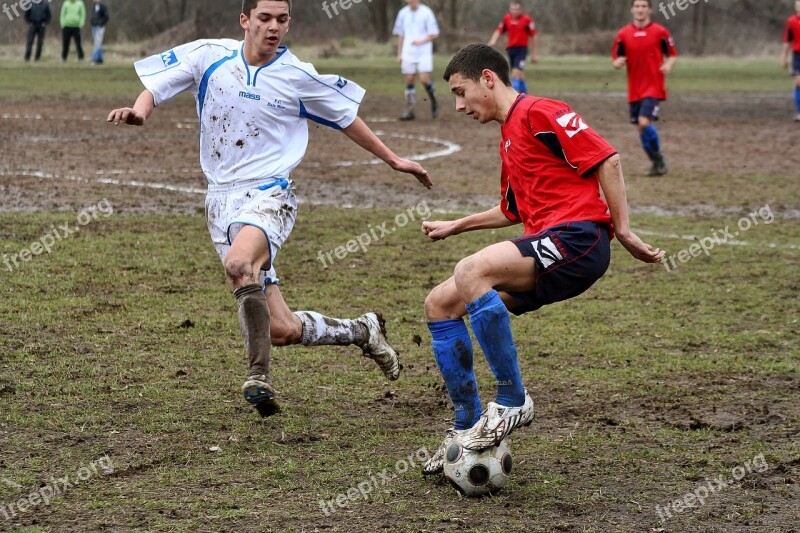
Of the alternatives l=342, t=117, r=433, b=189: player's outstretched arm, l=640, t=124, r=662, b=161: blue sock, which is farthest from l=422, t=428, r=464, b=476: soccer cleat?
l=640, t=124, r=662, b=161: blue sock

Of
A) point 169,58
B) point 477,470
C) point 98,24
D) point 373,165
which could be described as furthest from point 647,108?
point 98,24

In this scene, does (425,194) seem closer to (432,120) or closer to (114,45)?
(432,120)

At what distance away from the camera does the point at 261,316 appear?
521 centimetres

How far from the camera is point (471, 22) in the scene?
2349 inches

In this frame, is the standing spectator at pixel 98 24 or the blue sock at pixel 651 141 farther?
the standing spectator at pixel 98 24

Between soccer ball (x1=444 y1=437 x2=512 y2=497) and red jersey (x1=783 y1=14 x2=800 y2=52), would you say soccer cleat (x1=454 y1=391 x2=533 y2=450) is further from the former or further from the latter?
red jersey (x1=783 y1=14 x2=800 y2=52)

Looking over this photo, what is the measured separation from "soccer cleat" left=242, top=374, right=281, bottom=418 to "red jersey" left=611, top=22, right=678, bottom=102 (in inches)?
403

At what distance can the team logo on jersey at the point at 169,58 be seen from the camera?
19.3 ft

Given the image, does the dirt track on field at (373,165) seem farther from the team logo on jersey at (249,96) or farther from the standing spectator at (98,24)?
the standing spectator at (98,24)

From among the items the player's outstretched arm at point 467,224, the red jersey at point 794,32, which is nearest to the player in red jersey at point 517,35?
the red jersey at point 794,32

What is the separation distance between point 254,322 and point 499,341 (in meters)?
1.19

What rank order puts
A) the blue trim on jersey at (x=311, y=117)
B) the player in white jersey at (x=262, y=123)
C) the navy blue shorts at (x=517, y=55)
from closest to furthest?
the player in white jersey at (x=262, y=123), the blue trim on jersey at (x=311, y=117), the navy blue shorts at (x=517, y=55)

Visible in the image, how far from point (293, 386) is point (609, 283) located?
3.39m

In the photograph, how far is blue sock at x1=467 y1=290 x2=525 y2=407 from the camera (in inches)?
179
